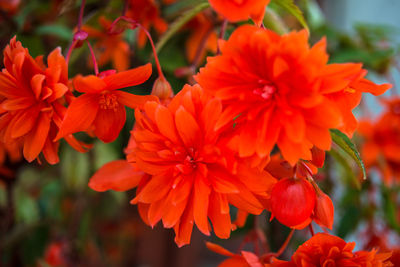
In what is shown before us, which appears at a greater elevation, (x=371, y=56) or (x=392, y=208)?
(x=371, y=56)

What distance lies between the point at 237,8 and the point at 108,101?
12cm

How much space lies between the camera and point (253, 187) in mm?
226

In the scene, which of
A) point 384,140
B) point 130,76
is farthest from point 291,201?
point 384,140

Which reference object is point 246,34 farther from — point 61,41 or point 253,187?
point 61,41

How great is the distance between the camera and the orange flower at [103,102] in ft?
0.78

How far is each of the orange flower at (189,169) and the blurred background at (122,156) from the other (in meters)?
0.12

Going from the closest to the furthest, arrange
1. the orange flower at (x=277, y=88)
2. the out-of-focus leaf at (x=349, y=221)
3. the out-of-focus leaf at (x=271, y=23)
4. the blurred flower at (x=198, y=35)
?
the orange flower at (x=277, y=88) → the out-of-focus leaf at (x=271, y=23) → the blurred flower at (x=198, y=35) → the out-of-focus leaf at (x=349, y=221)

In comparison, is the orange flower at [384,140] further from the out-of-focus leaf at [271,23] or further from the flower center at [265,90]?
the flower center at [265,90]

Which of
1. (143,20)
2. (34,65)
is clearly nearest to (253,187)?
(34,65)

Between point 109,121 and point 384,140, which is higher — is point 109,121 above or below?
above

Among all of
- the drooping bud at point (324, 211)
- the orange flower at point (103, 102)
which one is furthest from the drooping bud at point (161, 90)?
the drooping bud at point (324, 211)

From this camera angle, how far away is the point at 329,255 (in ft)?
0.77

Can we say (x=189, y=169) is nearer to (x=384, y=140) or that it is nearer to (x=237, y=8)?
(x=237, y=8)

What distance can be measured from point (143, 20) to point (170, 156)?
259 mm
